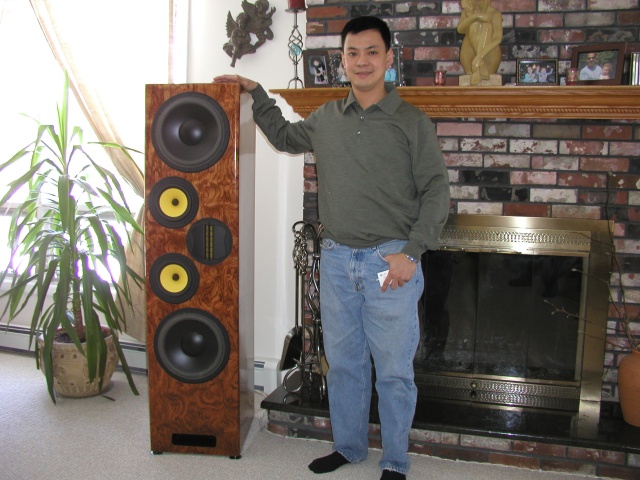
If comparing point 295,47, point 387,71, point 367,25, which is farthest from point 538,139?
point 295,47

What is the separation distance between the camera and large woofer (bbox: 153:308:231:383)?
6.11ft

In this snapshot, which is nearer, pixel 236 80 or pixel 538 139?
pixel 236 80

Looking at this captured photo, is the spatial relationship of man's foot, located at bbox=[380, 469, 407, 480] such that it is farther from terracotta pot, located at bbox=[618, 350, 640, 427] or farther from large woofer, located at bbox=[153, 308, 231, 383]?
terracotta pot, located at bbox=[618, 350, 640, 427]

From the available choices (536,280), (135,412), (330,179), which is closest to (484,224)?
(536,280)

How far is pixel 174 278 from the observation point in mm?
1866

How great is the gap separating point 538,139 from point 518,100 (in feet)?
0.69

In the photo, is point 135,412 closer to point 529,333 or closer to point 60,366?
point 60,366

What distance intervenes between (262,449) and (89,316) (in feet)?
2.82

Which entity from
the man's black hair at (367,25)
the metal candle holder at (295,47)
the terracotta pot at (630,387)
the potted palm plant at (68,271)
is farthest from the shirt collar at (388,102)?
the terracotta pot at (630,387)

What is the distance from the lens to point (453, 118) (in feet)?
7.07

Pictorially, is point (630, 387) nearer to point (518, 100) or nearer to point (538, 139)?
point (538, 139)

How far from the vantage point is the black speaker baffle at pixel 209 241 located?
182 centimetres

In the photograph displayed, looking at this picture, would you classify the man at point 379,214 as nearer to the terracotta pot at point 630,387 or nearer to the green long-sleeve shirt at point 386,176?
the green long-sleeve shirt at point 386,176

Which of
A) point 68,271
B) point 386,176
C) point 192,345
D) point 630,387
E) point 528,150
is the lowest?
point 630,387
